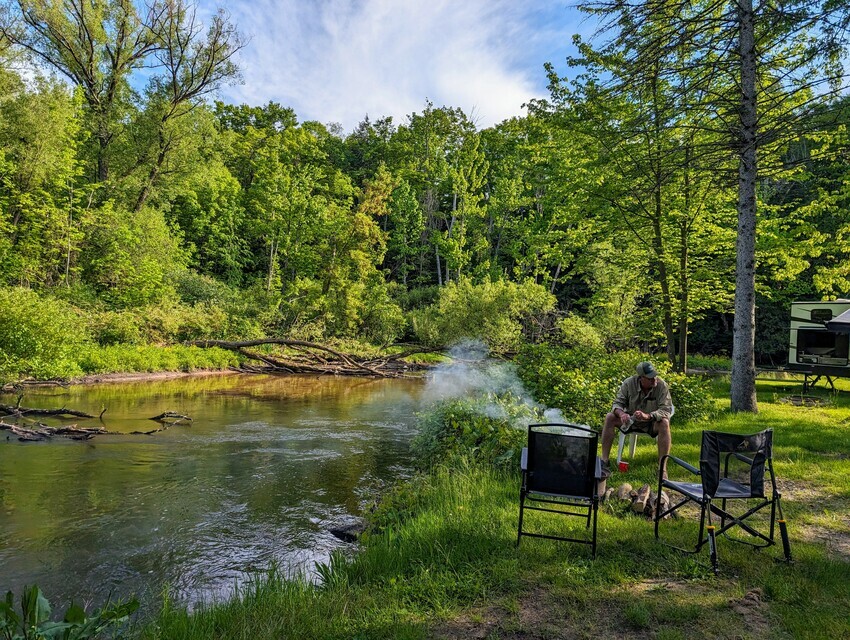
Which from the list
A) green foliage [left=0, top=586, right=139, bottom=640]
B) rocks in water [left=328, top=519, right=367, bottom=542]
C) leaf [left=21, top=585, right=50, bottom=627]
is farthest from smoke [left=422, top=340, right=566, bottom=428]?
leaf [left=21, top=585, right=50, bottom=627]

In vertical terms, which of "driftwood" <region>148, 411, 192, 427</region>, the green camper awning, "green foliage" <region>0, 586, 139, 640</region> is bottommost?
"driftwood" <region>148, 411, 192, 427</region>

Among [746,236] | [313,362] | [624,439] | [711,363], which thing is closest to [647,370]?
[624,439]

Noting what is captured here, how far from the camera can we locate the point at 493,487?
212 inches

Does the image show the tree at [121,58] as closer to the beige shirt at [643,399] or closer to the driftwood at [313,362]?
the driftwood at [313,362]

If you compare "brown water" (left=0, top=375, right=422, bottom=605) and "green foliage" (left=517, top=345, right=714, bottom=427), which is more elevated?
"green foliage" (left=517, top=345, right=714, bottom=427)

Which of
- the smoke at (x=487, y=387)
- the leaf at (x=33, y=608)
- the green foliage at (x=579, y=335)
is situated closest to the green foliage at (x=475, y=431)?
the smoke at (x=487, y=387)

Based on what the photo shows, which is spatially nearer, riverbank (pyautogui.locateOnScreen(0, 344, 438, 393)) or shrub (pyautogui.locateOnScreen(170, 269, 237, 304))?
riverbank (pyautogui.locateOnScreen(0, 344, 438, 393))

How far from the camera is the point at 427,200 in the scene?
40344mm

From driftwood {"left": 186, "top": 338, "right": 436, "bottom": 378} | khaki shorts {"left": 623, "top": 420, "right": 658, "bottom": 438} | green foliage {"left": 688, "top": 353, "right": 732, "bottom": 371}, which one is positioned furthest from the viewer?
green foliage {"left": 688, "top": 353, "right": 732, "bottom": 371}

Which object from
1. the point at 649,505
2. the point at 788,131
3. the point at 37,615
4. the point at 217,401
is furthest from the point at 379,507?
the point at 217,401

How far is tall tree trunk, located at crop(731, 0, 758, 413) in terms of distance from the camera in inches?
316

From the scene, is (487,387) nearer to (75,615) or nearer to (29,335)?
(75,615)

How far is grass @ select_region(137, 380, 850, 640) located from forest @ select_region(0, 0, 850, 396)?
231 inches

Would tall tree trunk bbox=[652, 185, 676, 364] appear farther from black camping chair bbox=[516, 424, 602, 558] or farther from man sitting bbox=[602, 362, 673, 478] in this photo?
black camping chair bbox=[516, 424, 602, 558]
